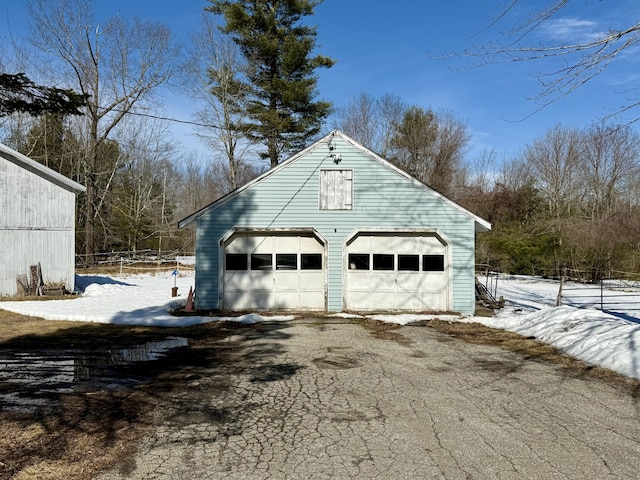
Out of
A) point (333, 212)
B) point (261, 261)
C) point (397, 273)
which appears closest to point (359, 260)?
point (397, 273)

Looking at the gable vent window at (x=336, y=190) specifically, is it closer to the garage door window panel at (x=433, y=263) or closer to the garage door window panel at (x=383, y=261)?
the garage door window panel at (x=383, y=261)

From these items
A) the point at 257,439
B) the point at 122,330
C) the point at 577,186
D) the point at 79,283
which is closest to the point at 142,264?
the point at 79,283

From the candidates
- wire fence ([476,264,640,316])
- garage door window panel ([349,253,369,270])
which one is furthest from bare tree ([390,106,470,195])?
garage door window panel ([349,253,369,270])

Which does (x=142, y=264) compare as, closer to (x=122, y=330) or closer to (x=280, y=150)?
(x=280, y=150)

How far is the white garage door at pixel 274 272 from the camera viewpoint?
1420 cm

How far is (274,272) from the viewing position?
46.9 ft

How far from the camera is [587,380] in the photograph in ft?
22.3

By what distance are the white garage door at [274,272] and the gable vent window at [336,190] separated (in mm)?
1228

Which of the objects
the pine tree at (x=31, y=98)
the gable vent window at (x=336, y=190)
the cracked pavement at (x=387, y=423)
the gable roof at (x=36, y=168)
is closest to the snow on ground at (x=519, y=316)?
the cracked pavement at (x=387, y=423)

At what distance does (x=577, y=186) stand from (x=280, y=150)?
80.6 feet

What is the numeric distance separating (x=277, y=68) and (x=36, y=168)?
632 inches

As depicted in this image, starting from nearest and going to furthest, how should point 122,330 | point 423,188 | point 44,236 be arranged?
point 122,330, point 423,188, point 44,236

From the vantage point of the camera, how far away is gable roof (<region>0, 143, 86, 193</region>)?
17295 mm

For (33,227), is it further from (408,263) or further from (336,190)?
(408,263)
